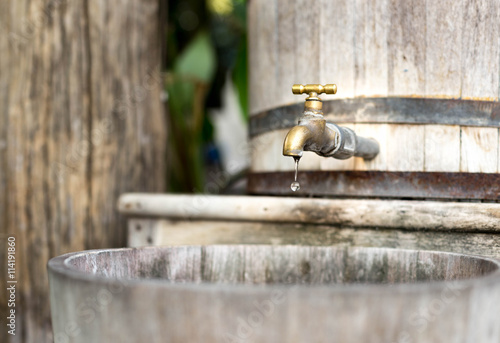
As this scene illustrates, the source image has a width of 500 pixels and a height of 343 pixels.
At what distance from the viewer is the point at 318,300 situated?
46 cm

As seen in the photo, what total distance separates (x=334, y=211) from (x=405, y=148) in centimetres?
18

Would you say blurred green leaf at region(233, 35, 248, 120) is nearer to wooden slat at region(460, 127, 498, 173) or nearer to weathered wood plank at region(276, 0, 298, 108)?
weathered wood plank at region(276, 0, 298, 108)

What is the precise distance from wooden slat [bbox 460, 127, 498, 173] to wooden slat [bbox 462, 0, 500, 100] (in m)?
0.07

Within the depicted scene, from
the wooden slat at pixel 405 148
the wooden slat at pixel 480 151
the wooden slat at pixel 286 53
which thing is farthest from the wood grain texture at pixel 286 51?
the wooden slat at pixel 480 151

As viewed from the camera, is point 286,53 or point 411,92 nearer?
point 411,92

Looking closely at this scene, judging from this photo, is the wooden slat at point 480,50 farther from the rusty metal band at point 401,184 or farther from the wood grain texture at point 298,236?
the wood grain texture at point 298,236

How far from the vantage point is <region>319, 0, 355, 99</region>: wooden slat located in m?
1.02

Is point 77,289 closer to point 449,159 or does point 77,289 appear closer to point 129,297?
point 129,297

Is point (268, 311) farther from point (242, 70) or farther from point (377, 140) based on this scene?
point (242, 70)

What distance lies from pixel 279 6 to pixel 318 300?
0.83 meters

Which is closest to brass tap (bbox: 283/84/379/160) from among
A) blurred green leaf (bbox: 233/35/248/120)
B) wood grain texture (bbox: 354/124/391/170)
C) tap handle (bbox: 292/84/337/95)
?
tap handle (bbox: 292/84/337/95)

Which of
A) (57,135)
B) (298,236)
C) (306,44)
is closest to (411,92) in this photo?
(306,44)

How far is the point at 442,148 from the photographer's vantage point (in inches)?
37.9

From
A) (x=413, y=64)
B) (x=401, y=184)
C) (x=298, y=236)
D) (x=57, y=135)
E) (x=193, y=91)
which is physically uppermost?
(x=193, y=91)
